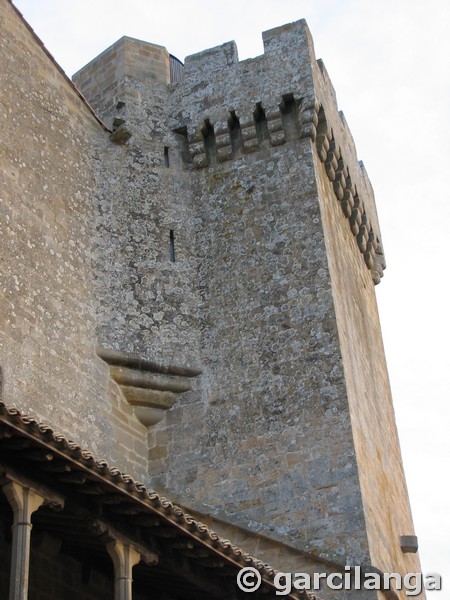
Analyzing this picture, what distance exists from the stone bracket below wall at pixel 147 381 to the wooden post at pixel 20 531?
18.7 feet

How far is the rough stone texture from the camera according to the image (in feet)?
44.8

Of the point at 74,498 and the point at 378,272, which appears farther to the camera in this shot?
the point at 378,272

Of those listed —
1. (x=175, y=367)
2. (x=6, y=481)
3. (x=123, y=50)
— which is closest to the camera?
(x=6, y=481)

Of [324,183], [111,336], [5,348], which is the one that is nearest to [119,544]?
[5,348]

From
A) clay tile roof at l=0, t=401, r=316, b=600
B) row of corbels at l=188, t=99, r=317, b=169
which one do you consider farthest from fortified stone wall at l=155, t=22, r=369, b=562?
clay tile roof at l=0, t=401, r=316, b=600

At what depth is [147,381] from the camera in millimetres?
14695

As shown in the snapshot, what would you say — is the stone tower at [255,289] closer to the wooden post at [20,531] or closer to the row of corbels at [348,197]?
the row of corbels at [348,197]

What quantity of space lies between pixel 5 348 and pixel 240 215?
4223mm

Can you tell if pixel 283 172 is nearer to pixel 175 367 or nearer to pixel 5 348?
pixel 175 367

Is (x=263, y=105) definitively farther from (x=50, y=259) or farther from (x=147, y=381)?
(x=147, y=381)

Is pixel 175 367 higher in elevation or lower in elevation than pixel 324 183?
lower

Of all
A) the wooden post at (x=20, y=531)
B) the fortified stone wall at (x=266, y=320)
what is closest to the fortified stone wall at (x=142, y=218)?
the fortified stone wall at (x=266, y=320)

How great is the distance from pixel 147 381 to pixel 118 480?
18.1 feet

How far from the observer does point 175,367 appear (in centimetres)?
1491
